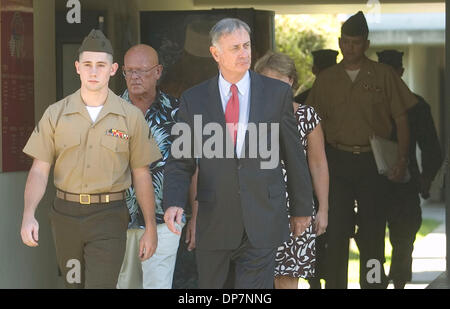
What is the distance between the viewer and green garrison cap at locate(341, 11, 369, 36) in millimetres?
7941

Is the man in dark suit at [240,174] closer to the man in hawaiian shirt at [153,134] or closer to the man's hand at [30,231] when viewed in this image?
the man's hand at [30,231]

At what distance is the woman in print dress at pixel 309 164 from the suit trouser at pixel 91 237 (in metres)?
1.09

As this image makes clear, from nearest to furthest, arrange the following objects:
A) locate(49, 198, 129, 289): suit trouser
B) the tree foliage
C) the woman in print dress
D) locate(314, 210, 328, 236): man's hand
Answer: locate(49, 198, 129, 289): suit trouser < the woman in print dress < locate(314, 210, 328, 236): man's hand < the tree foliage

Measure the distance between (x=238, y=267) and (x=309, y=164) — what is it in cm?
114

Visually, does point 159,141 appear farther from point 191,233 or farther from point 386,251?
point 386,251

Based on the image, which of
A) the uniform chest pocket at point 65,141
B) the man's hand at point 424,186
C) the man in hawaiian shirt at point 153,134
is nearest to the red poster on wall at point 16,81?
the man in hawaiian shirt at point 153,134

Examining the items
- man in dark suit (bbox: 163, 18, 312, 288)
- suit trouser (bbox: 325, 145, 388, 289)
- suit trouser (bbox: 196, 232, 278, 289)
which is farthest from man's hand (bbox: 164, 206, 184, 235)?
suit trouser (bbox: 325, 145, 388, 289)

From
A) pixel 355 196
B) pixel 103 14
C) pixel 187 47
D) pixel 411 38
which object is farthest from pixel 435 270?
pixel 103 14

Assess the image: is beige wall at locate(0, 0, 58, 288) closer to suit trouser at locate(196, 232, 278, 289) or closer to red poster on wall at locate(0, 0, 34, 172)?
red poster on wall at locate(0, 0, 34, 172)

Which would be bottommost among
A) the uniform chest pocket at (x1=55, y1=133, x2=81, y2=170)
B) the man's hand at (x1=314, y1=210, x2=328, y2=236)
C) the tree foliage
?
the man's hand at (x1=314, y1=210, x2=328, y2=236)

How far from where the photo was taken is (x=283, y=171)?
680cm

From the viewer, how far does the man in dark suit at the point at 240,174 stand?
240 inches

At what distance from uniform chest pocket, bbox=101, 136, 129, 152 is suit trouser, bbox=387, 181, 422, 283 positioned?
7.64 feet

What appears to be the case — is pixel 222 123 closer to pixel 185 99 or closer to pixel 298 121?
pixel 185 99
